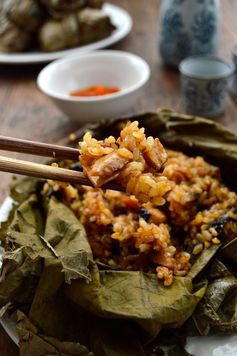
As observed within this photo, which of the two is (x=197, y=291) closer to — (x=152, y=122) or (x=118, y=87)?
(x=152, y=122)

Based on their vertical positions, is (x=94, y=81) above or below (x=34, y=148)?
below

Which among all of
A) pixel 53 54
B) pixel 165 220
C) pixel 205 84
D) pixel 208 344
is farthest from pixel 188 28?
pixel 208 344

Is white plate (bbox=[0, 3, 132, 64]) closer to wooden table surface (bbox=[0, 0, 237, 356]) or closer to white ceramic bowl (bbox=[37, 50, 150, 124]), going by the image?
wooden table surface (bbox=[0, 0, 237, 356])

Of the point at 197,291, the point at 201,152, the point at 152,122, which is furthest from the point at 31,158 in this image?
the point at 197,291

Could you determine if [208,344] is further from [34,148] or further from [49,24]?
[49,24]

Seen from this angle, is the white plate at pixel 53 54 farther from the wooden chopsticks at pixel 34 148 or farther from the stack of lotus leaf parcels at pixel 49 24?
the wooden chopsticks at pixel 34 148

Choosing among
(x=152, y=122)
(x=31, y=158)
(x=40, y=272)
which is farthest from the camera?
(x=31, y=158)
